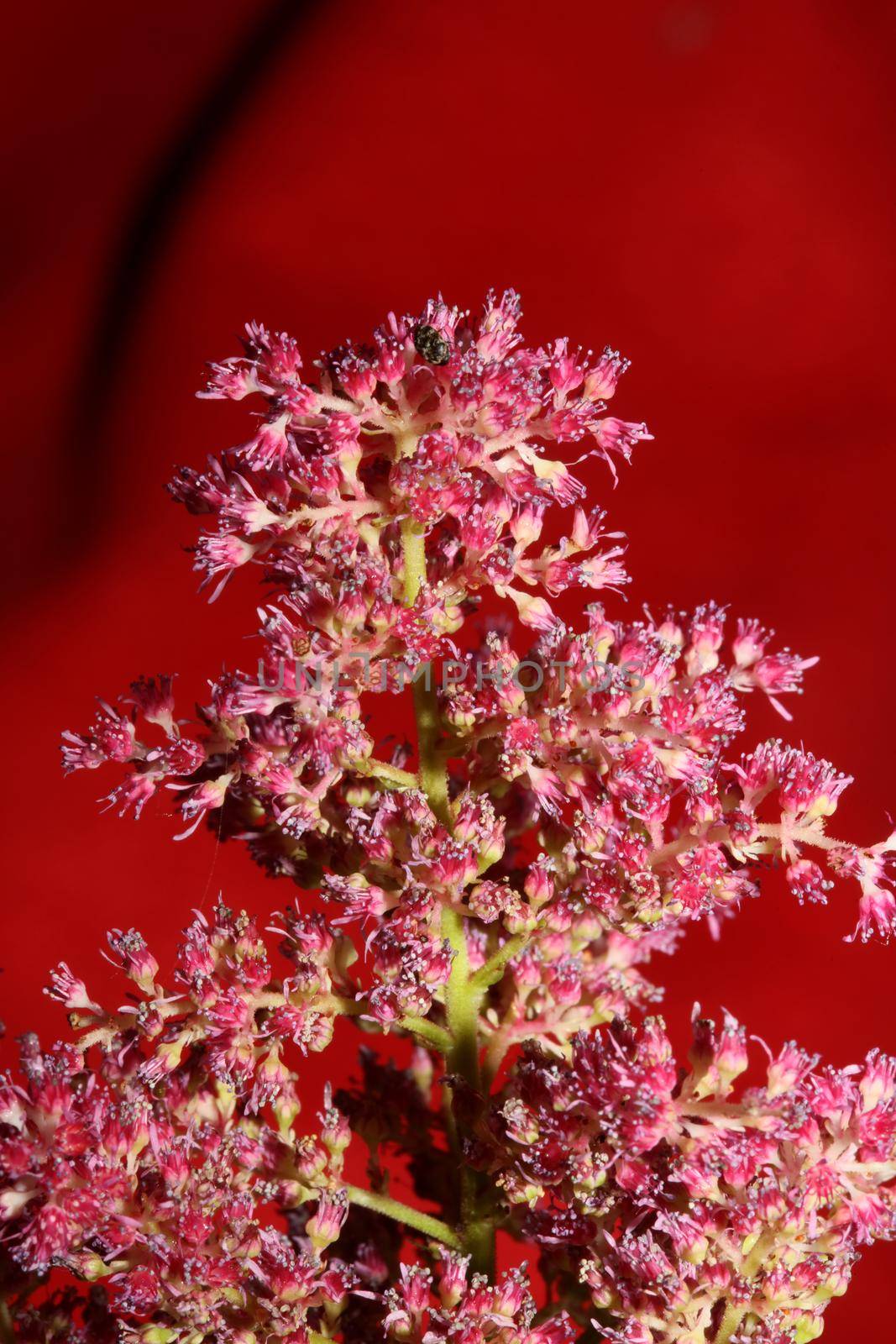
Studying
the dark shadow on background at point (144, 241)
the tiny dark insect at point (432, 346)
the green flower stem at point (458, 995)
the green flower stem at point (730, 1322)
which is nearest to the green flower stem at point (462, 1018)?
the green flower stem at point (458, 995)

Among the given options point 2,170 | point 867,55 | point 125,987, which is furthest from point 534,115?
point 125,987

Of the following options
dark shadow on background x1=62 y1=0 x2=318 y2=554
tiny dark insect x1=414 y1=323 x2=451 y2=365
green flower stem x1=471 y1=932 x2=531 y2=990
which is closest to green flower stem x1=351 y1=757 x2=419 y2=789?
green flower stem x1=471 y1=932 x2=531 y2=990

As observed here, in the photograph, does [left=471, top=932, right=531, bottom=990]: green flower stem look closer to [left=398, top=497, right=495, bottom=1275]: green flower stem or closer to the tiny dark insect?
[left=398, top=497, right=495, bottom=1275]: green flower stem

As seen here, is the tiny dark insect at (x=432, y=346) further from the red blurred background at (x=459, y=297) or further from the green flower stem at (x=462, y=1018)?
the red blurred background at (x=459, y=297)

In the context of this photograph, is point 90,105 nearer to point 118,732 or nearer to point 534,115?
point 534,115

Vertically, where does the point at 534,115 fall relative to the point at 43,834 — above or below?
above

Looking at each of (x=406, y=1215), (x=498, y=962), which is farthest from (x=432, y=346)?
(x=406, y=1215)
